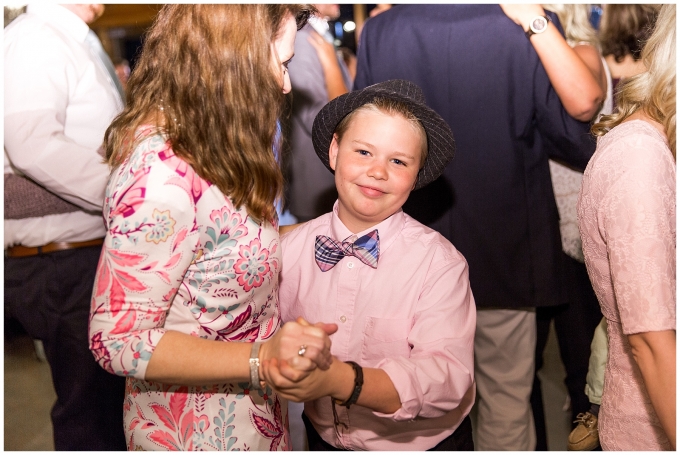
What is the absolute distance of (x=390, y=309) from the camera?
1444 millimetres

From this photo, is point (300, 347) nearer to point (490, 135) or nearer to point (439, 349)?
point (439, 349)

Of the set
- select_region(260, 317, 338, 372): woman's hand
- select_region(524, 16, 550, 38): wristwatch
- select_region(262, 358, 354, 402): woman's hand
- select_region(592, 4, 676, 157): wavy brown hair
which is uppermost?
select_region(524, 16, 550, 38): wristwatch

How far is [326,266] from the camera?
150 cm

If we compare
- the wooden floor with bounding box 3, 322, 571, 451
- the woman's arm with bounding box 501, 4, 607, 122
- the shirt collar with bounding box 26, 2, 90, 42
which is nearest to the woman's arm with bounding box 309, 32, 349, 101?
the woman's arm with bounding box 501, 4, 607, 122

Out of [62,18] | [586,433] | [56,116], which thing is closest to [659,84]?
[586,433]

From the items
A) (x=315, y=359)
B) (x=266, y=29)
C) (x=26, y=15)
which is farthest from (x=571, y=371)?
(x=26, y=15)

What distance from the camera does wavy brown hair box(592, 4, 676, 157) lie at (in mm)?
1217

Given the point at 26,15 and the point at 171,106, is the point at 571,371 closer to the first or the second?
the point at 171,106

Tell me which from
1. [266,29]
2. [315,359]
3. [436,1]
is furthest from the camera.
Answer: [436,1]

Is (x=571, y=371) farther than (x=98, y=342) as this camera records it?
Yes

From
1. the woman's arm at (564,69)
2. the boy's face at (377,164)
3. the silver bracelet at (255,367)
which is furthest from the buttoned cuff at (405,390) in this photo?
the woman's arm at (564,69)

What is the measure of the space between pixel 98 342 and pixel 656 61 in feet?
3.92

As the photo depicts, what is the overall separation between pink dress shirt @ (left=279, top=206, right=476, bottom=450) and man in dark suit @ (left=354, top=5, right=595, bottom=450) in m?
0.57

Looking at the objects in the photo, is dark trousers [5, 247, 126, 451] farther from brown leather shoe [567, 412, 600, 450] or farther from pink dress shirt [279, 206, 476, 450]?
brown leather shoe [567, 412, 600, 450]
